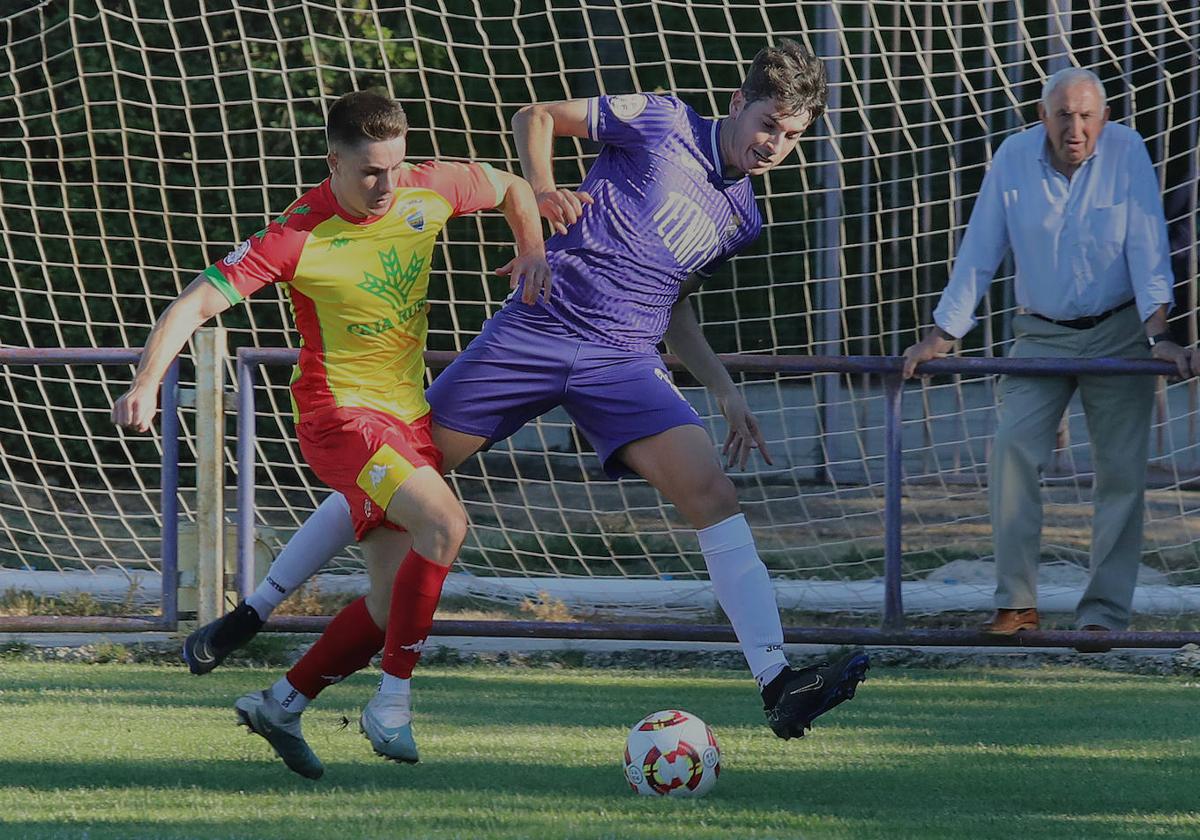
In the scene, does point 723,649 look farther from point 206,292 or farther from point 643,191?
point 206,292

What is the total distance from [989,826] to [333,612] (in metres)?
3.56

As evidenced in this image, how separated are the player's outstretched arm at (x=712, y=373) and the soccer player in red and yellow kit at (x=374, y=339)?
2.25 feet

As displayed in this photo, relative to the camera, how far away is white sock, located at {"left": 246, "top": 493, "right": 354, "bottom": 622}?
4.68 m

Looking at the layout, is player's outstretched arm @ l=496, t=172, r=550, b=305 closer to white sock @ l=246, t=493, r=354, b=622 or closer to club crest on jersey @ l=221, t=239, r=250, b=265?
club crest on jersey @ l=221, t=239, r=250, b=265

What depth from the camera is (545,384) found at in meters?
4.55

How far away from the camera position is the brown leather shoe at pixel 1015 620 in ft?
19.2

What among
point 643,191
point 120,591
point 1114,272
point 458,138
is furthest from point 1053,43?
point 120,591

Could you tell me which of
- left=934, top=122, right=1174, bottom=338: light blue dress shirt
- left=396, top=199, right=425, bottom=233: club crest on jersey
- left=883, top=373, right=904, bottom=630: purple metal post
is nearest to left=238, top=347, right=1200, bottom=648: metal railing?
left=883, top=373, right=904, bottom=630: purple metal post

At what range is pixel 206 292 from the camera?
396cm

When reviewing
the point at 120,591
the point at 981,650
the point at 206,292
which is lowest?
the point at 981,650

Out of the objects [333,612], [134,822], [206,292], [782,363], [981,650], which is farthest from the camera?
[333,612]

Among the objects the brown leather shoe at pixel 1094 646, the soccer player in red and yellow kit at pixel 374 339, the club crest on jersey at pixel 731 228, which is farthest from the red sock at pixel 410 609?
the brown leather shoe at pixel 1094 646

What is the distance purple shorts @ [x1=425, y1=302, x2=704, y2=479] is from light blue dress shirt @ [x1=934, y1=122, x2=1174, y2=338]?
1749mm

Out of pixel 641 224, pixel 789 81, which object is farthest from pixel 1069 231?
pixel 641 224
